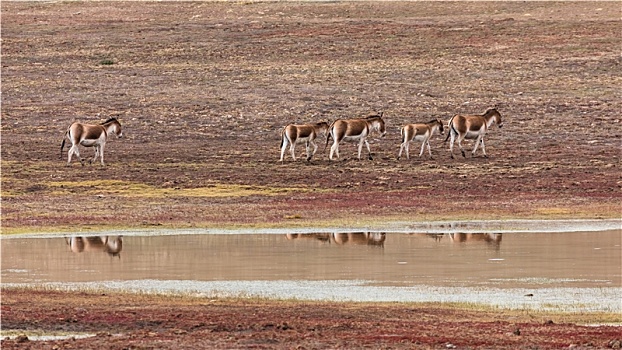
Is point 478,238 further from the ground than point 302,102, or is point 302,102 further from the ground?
point 302,102

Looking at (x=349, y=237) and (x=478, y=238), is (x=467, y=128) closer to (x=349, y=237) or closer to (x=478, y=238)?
(x=478, y=238)

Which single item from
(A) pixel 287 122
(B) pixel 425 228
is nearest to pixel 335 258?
(B) pixel 425 228

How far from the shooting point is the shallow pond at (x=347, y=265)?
1672 centimetres

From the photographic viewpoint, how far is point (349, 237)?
22.8 meters

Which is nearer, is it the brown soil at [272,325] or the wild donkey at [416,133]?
the brown soil at [272,325]

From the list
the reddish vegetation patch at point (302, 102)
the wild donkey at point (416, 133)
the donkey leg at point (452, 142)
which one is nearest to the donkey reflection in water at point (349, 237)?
the reddish vegetation patch at point (302, 102)

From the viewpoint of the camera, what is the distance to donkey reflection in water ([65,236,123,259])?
21.1m

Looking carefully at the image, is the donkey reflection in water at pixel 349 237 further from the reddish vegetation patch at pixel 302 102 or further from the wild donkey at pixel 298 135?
the wild donkey at pixel 298 135

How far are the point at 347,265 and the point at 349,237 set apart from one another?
346cm

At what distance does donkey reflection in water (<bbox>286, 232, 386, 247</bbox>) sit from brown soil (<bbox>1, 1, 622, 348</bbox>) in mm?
1335

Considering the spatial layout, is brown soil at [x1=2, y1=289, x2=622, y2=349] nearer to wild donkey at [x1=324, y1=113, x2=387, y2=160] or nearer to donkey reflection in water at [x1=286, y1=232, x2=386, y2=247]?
donkey reflection in water at [x1=286, y1=232, x2=386, y2=247]

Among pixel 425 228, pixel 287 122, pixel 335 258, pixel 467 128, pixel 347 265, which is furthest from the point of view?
pixel 287 122

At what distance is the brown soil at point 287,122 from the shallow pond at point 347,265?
136cm

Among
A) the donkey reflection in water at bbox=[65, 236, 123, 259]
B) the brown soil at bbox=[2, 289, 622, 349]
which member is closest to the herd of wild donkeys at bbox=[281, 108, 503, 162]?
the donkey reflection in water at bbox=[65, 236, 123, 259]
